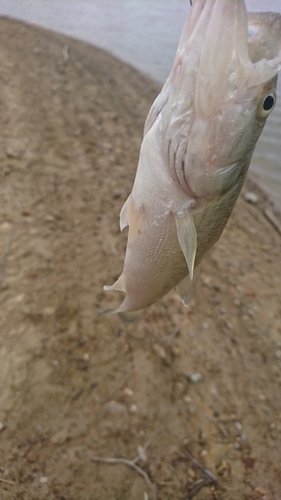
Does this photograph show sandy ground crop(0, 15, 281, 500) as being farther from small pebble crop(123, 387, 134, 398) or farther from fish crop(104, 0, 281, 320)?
fish crop(104, 0, 281, 320)

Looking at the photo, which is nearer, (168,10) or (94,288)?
(94,288)

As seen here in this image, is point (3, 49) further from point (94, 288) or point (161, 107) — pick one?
point (161, 107)

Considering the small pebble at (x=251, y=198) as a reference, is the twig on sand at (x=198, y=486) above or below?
below

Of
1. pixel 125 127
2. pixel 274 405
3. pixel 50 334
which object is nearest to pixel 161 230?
pixel 50 334

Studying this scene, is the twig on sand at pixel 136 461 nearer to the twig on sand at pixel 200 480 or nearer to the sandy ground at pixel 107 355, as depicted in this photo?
the sandy ground at pixel 107 355

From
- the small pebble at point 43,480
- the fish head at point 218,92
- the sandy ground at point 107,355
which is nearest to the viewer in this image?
the fish head at point 218,92

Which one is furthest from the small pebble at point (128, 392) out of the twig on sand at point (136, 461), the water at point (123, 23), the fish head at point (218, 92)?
the water at point (123, 23)
